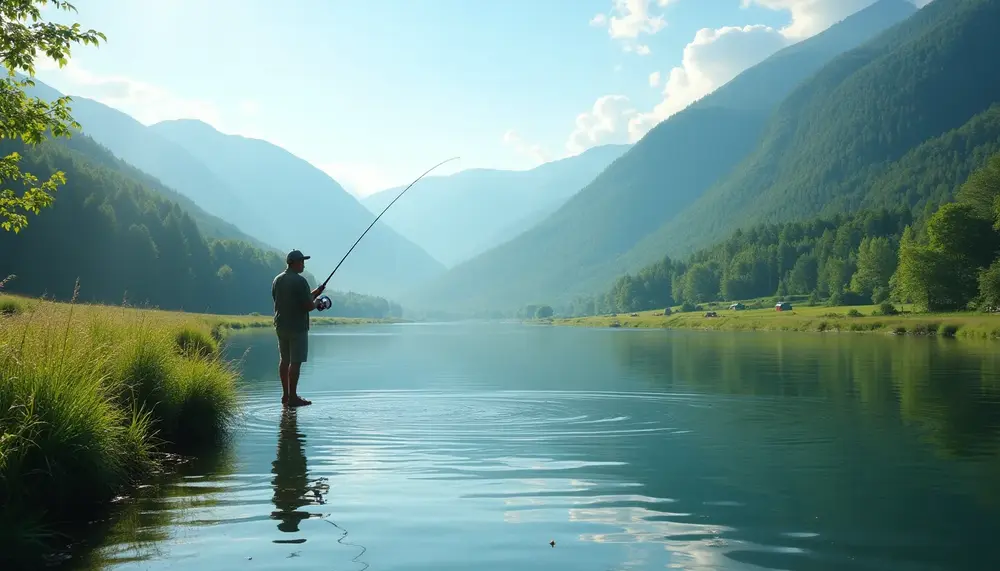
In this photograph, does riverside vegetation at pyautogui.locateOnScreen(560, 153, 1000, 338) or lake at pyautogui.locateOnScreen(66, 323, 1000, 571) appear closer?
lake at pyautogui.locateOnScreen(66, 323, 1000, 571)

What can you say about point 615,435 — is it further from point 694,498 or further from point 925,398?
point 925,398

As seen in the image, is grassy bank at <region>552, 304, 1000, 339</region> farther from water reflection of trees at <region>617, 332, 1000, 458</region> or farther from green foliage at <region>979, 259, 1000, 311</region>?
water reflection of trees at <region>617, 332, 1000, 458</region>

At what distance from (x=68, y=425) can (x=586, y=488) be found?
6014mm

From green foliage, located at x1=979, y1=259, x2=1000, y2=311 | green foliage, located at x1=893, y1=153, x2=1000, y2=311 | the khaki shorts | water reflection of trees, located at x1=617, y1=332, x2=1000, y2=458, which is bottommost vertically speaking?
water reflection of trees, located at x1=617, y1=332, x2=1000, y2=458

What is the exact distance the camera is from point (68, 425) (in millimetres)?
8570

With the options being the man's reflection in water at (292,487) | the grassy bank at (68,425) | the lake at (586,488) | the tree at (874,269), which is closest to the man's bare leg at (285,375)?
the lake at (586,488)

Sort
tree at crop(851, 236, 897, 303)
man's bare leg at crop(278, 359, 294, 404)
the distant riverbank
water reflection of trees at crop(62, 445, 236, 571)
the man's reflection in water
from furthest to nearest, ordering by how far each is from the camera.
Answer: tree at crop(851, 236, 897, 303)
man's bare leg at crop(278, 359, 294, 404)
the man's reflection in water
the distant riverbank
water reflection of trees at crop(62, 445, 236, 571)

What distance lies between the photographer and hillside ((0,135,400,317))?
341 ft

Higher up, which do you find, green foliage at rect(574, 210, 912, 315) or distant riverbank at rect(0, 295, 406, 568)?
green foliage at rect(574, 210, 912, 315)

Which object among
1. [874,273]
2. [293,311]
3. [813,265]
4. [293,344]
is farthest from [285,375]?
[813,265]

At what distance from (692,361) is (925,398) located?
1772cm

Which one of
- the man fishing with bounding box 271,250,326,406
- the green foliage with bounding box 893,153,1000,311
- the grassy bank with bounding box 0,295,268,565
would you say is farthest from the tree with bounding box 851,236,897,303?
the grassy bank with bounding box 0,295,268,565

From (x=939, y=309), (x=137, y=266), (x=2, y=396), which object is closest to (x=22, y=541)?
(x=2, y=396)

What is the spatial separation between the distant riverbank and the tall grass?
11 millimetres
